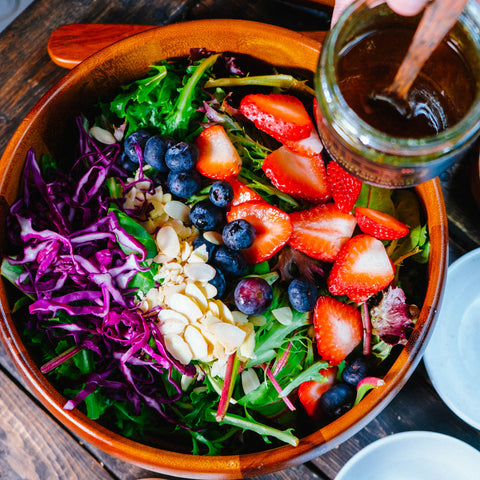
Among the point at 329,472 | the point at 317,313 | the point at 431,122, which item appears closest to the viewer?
the point at 431,122

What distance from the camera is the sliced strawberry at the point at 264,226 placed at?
2.86 feet

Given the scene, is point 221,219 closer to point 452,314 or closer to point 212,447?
point 212,447

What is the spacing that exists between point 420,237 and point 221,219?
345mm

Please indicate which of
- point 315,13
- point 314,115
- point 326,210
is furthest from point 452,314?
point 315,13

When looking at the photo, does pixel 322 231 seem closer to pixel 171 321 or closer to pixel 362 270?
pixel 362 270

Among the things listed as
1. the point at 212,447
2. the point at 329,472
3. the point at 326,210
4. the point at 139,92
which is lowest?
the point at 329,472

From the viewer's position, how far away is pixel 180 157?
0.86 metres

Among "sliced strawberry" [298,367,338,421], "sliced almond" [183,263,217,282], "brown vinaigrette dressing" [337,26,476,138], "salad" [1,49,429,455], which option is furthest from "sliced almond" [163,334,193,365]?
"brown vinaigrette dressing" [337,26,476,138]

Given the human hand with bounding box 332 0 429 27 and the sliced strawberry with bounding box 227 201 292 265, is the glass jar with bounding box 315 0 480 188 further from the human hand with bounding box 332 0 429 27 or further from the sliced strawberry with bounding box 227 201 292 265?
the sliced strawberry with bounding box 227 201 292 265

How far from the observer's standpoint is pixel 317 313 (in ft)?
2.88

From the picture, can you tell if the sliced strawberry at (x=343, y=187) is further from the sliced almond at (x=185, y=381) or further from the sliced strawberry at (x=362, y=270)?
the sliced almond at (x=185, y=381)

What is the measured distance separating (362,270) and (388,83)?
30 cm

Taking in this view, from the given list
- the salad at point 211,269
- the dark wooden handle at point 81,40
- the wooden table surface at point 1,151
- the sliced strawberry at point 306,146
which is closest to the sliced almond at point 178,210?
the salad at point 211,269

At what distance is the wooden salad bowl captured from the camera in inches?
32.4
